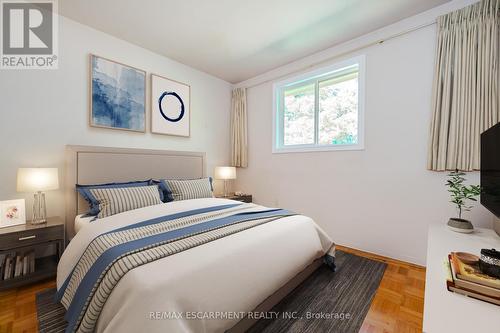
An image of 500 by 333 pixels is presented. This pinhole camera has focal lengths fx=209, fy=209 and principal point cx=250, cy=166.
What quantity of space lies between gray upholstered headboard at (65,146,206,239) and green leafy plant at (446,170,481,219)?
3239 millimetres

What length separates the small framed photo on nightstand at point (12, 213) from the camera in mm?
1932

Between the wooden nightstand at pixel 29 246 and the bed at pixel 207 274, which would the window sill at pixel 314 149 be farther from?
the wooden nightstand at pixel 29 246

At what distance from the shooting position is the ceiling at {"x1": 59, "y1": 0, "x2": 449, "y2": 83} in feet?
7.07

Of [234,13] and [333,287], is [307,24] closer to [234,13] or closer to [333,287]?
[234,13]

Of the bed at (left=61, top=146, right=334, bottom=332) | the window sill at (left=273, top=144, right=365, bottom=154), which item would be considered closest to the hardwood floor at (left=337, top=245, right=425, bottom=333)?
the bed at (left=61, top=146, right=334, bottom=332)

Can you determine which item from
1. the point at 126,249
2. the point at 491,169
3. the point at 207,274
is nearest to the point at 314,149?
the point at 491,169

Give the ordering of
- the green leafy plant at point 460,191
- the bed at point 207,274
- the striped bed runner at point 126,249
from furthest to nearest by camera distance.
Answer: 1. the green leafy plant at point 460,191
2. the striped bed runner at point 126,249
3. the bed at point 207,274

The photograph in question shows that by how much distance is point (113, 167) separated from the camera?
2.61m

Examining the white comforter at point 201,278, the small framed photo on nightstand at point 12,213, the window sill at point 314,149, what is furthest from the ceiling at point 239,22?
the white comforter at point 201,278

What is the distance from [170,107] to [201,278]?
2.82 meters

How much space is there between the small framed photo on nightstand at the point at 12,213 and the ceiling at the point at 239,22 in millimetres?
2057

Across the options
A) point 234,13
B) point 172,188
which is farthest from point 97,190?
point 234,13

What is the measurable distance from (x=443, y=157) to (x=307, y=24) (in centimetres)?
205

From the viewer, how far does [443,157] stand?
2.10m
